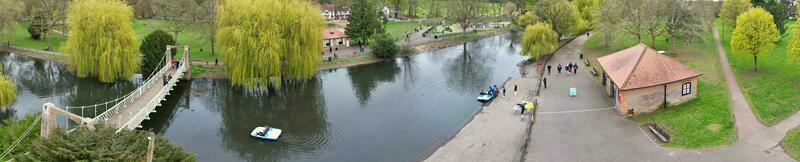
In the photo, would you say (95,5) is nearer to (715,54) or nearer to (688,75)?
(688,75)

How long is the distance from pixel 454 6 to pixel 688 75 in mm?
56226

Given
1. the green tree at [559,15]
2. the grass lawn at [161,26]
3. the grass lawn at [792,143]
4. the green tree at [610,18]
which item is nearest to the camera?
the grass lawn at [792,143]

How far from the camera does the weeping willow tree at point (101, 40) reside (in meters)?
51.8

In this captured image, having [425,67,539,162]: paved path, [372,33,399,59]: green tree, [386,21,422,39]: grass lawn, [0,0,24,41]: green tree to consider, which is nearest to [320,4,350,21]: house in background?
[386,21,422,39]: grass lawn

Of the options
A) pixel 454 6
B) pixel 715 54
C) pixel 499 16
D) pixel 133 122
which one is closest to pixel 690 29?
pixel 715 54

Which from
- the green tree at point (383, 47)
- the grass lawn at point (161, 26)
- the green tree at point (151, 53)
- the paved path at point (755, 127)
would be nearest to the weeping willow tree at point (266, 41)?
the green tree at point (151, 53)

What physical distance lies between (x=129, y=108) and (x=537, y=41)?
42.0 meters

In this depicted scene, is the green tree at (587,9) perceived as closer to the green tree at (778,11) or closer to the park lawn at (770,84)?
the green tree at (778,11)

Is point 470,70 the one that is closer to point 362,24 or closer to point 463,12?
point 362,24

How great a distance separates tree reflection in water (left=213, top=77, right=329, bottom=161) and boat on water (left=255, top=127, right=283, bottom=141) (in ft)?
1.17

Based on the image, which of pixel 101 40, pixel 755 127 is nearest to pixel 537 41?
pixel 755 127

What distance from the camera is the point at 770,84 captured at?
42.6 metres

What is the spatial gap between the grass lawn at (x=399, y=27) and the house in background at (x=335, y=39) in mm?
12536

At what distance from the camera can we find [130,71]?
53.8 m
